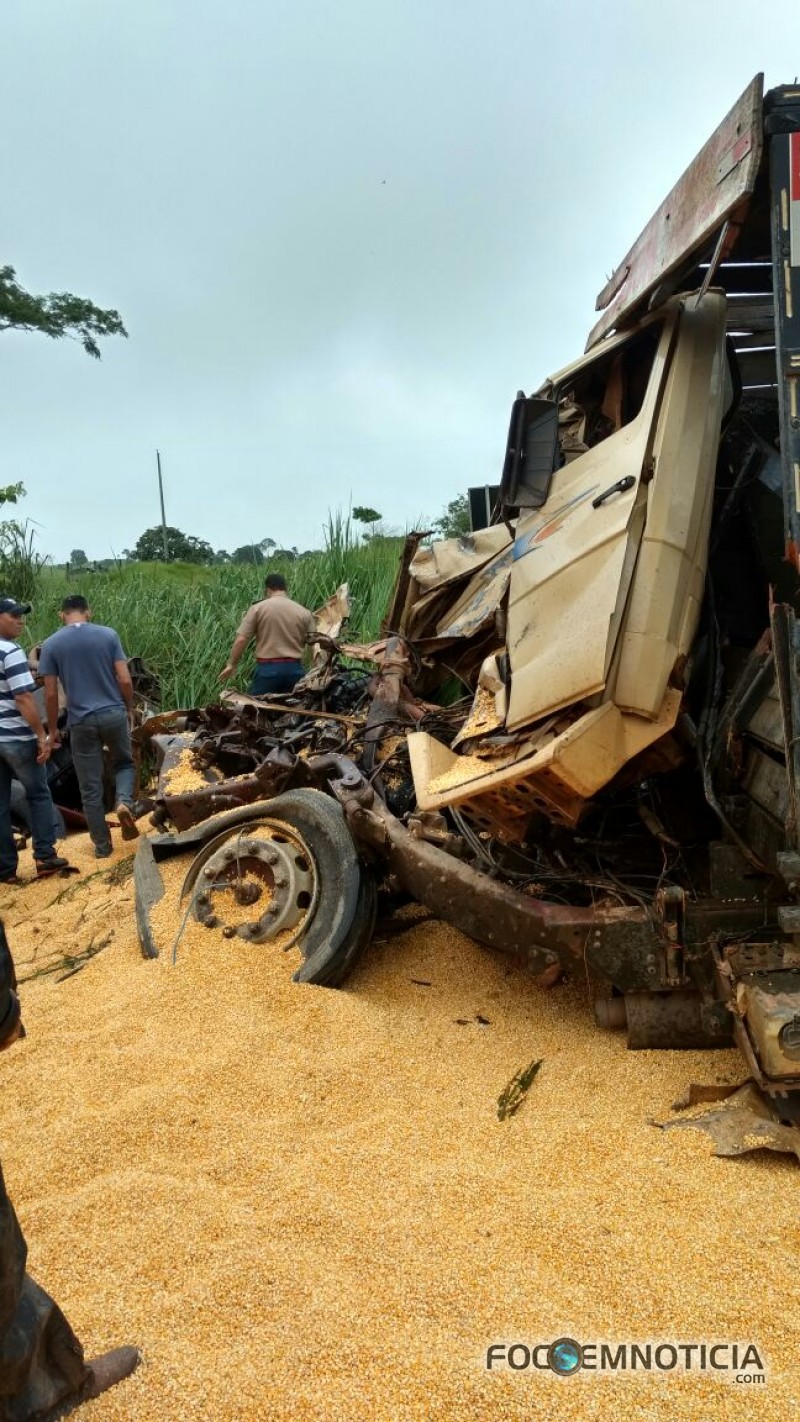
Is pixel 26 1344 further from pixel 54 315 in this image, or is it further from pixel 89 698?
pixel 54 315

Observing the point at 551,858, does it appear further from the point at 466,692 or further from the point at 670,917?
the point at 466,692

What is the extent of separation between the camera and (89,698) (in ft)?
21.3

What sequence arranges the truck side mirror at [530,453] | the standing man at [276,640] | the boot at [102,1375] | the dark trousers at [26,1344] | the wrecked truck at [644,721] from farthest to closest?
the standing man at [276,640]
the truck side mirror at [530,453]
the wrecked truck at [644,721]
the boot at [102,1375]
the dark trousers at [26,1344]

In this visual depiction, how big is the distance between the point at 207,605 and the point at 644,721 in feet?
31.7

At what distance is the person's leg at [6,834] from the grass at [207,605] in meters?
3.96

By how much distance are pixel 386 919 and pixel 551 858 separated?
1015 mm

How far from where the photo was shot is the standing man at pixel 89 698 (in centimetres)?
645

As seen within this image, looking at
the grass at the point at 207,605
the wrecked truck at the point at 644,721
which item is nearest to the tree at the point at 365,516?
the grass at the point at 207,605

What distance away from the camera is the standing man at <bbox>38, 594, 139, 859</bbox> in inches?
254

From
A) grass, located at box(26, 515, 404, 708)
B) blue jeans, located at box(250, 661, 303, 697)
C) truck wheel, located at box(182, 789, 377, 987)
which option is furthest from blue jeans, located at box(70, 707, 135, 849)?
grass, located at box(26, 515, 404, 708)

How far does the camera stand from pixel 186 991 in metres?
3.29

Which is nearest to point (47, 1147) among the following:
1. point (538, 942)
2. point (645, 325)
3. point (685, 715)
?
point (538, 942)

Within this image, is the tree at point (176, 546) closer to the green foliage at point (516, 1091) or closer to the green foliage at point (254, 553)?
the green foliage at point (254, 553)

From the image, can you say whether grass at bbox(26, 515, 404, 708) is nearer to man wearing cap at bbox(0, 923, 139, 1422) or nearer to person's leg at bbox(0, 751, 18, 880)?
person's leg at bbox(0, 751, 18, 880)
